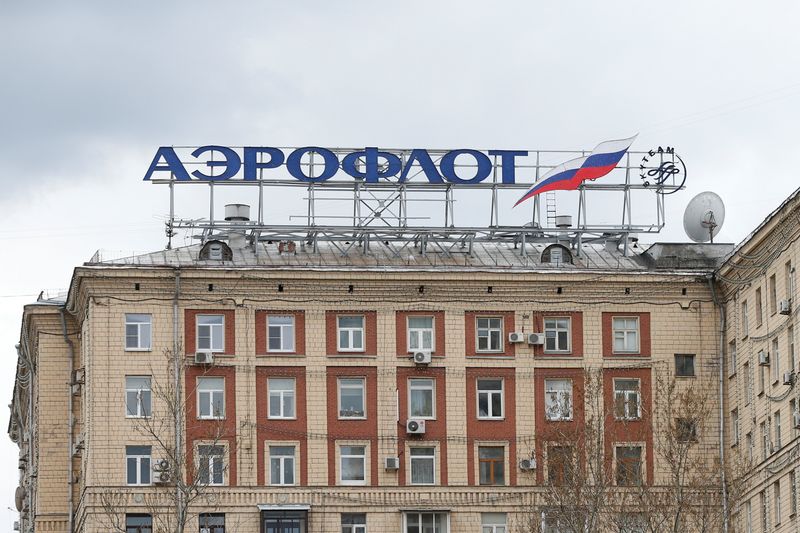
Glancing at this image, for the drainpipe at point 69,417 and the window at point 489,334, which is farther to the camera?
the drainpipe at point 69,417

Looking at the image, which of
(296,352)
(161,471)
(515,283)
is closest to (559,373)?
(515,283)

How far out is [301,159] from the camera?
2849 inches

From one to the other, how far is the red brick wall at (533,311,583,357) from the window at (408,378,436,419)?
332 cm

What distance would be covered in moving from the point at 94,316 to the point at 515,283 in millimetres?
12269

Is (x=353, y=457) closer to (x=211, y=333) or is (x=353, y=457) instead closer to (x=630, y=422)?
(x=211, y=333)

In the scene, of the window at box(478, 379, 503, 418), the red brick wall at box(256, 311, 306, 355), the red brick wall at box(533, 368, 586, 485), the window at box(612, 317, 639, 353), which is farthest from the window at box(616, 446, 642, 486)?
the red brick wall at box(256, 311, 306, 355)

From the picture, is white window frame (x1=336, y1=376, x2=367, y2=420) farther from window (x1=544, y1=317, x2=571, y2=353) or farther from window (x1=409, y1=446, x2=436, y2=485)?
window (x1=544, y1=317, x2=571, y2=353)

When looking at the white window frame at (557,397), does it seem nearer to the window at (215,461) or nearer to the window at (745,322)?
the window at (745,322)

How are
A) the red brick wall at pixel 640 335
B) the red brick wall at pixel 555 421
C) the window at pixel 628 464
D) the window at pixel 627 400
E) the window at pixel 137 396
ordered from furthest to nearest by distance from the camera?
the red brick wall at pixel 640 335 → the window at pixel 137 396 → the window at pixel 627 400 → the window at pixel 628 464 → the red brick wall at pixel 555 421

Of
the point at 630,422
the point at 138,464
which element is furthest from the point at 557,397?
the point at 138,464

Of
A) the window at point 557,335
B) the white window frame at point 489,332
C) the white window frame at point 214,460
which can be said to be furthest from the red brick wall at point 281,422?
the window at point 557,335

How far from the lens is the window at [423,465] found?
69.8 meters

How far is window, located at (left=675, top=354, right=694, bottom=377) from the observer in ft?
231

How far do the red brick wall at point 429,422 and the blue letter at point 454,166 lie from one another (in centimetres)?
620
